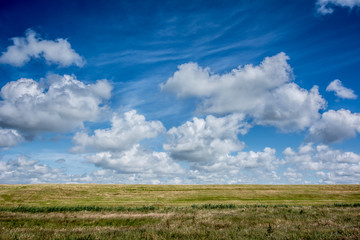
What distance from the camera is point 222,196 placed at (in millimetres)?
78500

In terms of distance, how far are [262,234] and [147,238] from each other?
6796 mm

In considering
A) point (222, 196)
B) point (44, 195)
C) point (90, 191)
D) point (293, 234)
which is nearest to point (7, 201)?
point (44, 195)

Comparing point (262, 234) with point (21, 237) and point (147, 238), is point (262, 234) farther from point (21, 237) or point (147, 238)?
point (21, 237)

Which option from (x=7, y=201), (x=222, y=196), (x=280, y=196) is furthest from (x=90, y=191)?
(x=280, y=196)

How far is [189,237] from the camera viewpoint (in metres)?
14.6

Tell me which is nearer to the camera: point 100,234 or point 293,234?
point 293,234

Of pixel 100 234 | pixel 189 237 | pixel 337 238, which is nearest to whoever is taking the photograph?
pixel 337 238

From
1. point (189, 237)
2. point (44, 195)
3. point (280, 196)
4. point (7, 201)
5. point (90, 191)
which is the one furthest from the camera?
point (90, 191)

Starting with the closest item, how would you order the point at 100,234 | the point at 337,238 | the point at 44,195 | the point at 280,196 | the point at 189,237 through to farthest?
the point at 337,238 → the point at 189,237 → the point at 100,234 → the point at 44,195 → the point at 280,196

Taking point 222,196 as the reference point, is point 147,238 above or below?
above

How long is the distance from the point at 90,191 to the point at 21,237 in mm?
74413

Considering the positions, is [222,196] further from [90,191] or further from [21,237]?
[21,237]

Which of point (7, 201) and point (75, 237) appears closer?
point (75, 237)

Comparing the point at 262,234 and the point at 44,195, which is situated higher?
the point at 262,234
